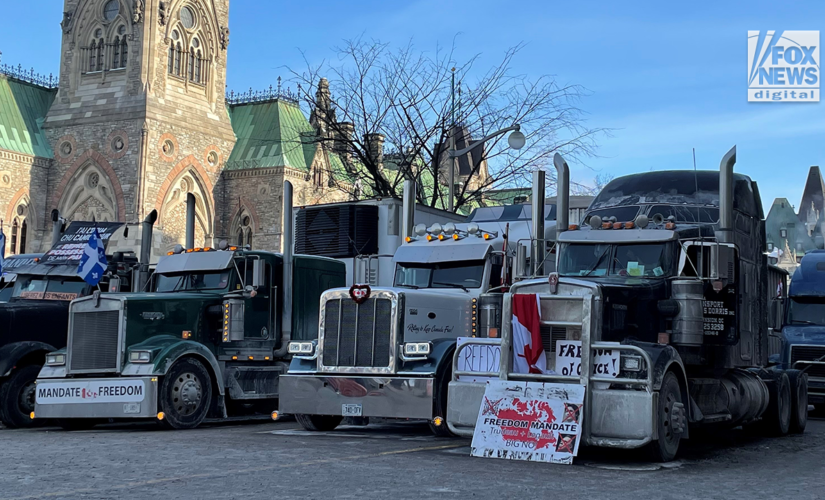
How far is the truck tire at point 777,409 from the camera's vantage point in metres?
14.9

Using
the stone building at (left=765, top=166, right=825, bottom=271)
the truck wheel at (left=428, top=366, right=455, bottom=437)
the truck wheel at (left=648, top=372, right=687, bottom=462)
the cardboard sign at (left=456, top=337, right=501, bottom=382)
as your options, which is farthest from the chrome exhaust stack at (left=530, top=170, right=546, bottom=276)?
the stone building at (left=765, top=166, right=825, bottom=271)

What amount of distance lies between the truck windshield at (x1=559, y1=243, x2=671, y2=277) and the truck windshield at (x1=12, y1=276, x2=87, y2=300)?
10.1 metres

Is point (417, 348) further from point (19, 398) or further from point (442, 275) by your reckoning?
point (19, 398)

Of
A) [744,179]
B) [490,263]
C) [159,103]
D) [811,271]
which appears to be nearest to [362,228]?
[490,263]

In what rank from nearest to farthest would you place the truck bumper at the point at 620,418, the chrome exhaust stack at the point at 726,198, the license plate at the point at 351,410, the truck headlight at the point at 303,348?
the truck bumper at the point at 620,418, the chrome exhaust stack at the point at 726,198, the license plate at the point at 351,410, the truck headlight at the point at 303,348

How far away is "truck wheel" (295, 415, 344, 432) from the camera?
45.9ft

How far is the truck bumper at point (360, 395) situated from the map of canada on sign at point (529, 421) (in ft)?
5.64

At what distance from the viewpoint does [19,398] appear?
16047 millimetres

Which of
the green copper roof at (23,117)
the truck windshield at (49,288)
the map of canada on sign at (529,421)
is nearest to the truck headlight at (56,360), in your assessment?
the truck windshield at (49,288)

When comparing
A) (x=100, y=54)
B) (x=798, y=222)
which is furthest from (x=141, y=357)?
(x=798, y=222)

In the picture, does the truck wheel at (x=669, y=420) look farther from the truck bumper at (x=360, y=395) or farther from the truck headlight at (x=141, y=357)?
the truck headlight at (x=141, y=357)

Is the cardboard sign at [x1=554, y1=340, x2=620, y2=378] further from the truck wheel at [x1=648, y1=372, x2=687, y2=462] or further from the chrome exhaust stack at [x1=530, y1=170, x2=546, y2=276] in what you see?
the chrome exhaust stack at [x1=530, y1=170, x2=546, y2=276]

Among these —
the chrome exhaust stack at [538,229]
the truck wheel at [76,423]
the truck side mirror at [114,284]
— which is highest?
the chrome exhaust stack at [538,229]

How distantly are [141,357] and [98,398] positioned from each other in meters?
0.84
